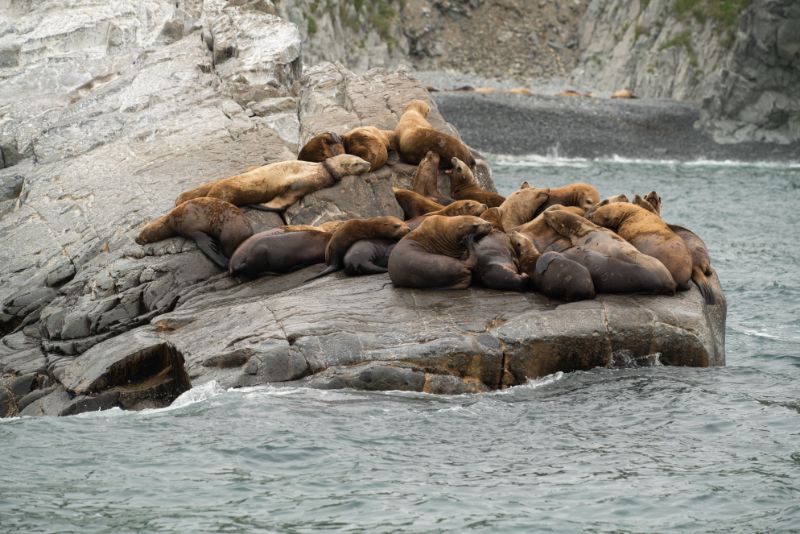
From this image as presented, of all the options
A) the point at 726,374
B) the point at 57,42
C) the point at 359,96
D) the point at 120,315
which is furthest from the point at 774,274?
the point at 57,42

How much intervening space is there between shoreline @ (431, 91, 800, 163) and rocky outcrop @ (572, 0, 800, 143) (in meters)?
1.56

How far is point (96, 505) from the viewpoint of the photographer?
8.38m

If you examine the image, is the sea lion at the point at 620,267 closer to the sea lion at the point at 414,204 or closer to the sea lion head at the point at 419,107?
the sea lion at the point at 414,204

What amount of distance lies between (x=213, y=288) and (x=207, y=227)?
2.87ft

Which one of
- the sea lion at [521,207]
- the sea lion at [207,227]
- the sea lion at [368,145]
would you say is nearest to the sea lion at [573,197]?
the sea lion at [521,207]

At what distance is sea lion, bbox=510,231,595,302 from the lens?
11.8 m

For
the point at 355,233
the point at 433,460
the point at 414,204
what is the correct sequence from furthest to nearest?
the point at 414,204, the point at 355,233, the point at 433,460

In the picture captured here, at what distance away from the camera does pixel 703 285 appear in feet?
41.8

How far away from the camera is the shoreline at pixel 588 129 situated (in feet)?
154

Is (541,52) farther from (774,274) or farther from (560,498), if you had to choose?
(560,498)

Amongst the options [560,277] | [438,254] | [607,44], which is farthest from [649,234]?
[607,44]

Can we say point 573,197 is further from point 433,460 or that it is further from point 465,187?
point 433,460

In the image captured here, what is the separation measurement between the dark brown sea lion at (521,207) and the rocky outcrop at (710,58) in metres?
36.0

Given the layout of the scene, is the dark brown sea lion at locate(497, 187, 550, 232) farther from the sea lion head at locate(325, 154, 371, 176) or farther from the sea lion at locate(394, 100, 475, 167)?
the sea lion head at locate(325, 154, 371, 176)
